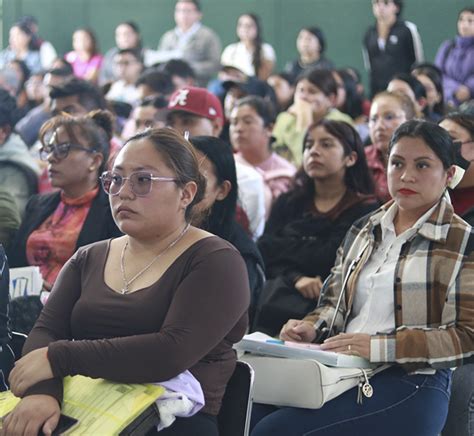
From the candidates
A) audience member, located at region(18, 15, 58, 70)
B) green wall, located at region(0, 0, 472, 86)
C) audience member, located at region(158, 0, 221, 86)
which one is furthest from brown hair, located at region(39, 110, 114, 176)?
green wall, located at region(0, 0, 472, 86)

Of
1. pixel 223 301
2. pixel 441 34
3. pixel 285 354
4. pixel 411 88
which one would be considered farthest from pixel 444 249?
pixel 441 34

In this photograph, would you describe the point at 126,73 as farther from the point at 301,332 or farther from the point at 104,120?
the point at 301,332

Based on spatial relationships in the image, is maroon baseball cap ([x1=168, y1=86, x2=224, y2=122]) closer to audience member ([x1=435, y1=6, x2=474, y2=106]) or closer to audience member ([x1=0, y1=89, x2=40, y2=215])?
audience member ([x1=0, y1=89, x2=40, y2=215])

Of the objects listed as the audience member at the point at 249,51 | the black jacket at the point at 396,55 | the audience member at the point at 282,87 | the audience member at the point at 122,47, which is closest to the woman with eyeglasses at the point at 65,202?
the audience member at the point at 282,87

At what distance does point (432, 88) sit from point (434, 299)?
403 cm

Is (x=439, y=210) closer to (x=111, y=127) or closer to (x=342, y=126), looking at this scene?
(x=342, y=126)

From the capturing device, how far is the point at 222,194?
152 inches

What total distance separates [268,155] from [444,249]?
2.74 meters

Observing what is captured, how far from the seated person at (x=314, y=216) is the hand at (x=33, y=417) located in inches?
63.9

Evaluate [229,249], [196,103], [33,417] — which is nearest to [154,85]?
[196,103]

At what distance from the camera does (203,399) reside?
8.71 ft

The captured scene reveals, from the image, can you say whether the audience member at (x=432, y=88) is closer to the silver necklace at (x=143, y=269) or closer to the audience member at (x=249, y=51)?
the audience member at (x=249, y=51)

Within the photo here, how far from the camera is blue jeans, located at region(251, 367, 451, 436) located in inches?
122

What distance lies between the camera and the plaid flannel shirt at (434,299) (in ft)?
10.2
